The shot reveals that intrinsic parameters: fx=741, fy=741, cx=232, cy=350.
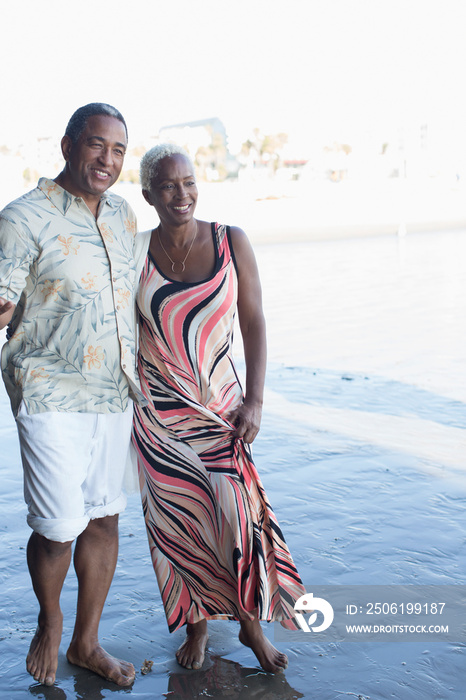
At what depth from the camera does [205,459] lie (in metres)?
2.74

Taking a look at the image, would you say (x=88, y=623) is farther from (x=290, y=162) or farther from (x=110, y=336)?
(x=290, y=162)

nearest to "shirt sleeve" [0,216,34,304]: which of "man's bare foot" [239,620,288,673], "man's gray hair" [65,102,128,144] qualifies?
"man's gray hair" [65,102,128,144]

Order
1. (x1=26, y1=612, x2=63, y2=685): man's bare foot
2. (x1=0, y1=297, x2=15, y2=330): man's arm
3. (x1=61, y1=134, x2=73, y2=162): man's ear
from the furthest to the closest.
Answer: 1. (x1=26, y1=612, x2=63, y2=685): man's bare foot
2. (x1=61, y1=134, x2=73, y2=162): man's ear
3. (x1=0, y1=297, x2=15, y2=330): man's arm

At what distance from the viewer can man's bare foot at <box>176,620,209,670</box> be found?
9.12 feet

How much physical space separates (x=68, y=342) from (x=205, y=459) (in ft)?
2.20

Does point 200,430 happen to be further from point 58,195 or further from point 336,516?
point 336,516

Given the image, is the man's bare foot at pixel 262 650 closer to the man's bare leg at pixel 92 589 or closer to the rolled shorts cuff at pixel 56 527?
the man's bare leg at pixel 92 589

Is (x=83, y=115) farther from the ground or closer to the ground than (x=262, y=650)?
farther from the ground

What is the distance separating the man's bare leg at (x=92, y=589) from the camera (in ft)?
8.98

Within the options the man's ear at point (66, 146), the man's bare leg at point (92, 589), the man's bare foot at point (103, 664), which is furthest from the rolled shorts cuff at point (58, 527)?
the man's ear at point (66, 146)

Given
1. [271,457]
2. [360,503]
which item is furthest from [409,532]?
[271,457]

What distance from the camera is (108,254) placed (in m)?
2.54

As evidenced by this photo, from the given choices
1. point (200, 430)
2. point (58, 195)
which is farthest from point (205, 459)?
point (58, 195)

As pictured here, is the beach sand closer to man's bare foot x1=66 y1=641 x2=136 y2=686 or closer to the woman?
man's bare foot x1=66 y1=641 x2=136 y2=686
